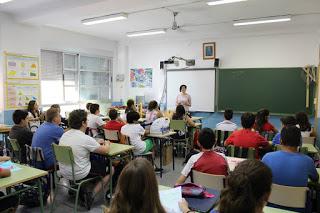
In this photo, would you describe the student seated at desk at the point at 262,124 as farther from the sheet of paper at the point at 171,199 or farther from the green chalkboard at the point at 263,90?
the sheet of paper at the point at 171,199

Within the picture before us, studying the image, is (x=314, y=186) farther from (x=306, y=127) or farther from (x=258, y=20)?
(x=258, y=20)

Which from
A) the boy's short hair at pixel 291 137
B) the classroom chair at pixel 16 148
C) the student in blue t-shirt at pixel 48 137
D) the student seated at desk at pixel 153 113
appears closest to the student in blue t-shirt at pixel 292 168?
the boy's short hair at pixel 291 137

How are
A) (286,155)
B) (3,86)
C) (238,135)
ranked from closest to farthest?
(286,155) → (238,135) → (3,86)

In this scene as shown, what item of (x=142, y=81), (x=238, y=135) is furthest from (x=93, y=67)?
(x=238, y=135)

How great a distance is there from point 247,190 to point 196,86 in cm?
775

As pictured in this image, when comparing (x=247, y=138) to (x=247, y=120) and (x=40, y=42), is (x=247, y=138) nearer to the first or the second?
(x=247, y=120)

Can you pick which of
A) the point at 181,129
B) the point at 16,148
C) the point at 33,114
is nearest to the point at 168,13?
the point at 181,129

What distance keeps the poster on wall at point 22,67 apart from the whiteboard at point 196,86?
14.2 ft

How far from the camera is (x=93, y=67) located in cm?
928

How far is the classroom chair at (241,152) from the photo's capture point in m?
3.42

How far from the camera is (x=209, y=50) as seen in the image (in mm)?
8555

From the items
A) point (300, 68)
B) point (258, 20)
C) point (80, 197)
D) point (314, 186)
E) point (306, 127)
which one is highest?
point (258, 20)

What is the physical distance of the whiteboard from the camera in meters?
8.63

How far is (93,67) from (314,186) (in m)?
8.01
